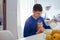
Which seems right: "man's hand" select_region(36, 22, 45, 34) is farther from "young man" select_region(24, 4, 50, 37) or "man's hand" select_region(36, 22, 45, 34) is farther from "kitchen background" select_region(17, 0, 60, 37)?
"kitchen background" select_region(17, 0, 60, 37)

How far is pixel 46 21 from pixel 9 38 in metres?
1.38

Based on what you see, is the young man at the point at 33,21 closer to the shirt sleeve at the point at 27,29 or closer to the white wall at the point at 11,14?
the shirt sleeve at the point at 27,29

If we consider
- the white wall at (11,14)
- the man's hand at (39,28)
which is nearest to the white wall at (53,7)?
the man's hand at (39,28)

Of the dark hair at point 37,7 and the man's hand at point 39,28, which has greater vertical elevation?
the dark hair at point 37,7

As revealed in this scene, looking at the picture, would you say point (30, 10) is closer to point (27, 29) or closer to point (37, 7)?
point (37, 7)

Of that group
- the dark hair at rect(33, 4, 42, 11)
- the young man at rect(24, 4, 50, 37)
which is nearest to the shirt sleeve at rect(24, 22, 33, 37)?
the young man at rect(24, 4, 50, 37)

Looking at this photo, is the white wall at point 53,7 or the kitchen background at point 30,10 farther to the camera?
the white wall at point 53,7

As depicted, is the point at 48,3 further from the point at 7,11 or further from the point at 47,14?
the point at 7,11

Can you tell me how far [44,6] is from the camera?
2.69 metres

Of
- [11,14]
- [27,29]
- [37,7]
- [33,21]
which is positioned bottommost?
[27,29]

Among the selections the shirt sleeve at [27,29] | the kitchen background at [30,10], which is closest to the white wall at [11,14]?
the kitchen background at [30,10]

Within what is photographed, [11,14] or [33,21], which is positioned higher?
[11,14]

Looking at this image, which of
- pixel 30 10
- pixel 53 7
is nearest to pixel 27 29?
pixel 30 10

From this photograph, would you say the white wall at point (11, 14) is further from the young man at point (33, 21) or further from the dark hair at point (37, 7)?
the dark hair at point (37, 7)
